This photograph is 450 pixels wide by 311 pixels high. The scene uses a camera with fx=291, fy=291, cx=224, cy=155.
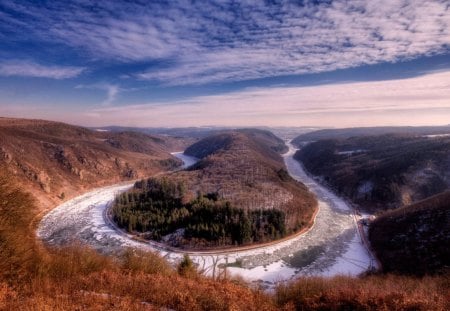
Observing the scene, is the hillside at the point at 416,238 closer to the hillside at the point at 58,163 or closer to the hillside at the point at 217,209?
the hillside at the point at 217,209

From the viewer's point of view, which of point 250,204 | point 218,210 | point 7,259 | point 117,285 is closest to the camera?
point 7,259

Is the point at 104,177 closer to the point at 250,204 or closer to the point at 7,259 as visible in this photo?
the point at 250,204

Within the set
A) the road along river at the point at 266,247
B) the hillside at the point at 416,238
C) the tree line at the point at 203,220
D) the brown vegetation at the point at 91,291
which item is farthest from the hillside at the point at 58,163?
the hillside at the point at 416,238

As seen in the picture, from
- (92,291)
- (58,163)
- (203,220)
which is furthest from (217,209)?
(58,163)

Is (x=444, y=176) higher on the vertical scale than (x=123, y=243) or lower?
higher

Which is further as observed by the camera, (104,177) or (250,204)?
(104,177)

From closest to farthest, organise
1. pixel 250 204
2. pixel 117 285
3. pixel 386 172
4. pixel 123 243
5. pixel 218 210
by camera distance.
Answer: pixel 117 285
pixel 123 243
pixel 218 210
pixel 250 204
pixel 386 172

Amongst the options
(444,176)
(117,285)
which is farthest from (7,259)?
(444,176)
